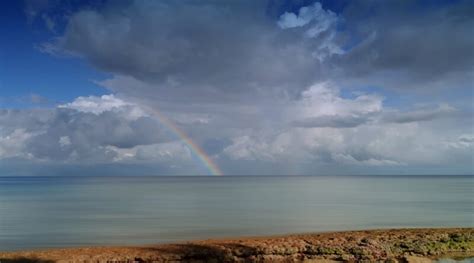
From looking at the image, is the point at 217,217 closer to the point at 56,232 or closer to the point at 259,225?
the point at 259,225

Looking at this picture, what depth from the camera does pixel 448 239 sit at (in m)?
30.1

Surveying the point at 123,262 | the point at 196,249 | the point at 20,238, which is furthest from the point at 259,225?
the point at 20,238

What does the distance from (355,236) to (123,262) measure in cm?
1604

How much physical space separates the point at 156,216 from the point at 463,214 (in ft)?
120

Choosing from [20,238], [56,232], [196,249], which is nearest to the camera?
[196,249]

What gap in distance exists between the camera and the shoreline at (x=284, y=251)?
25.4 meters

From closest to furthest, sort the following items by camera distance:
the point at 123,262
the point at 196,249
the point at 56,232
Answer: the point at 123,262 < the point at 196,249 < the point at 56,232

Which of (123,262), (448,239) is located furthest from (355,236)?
(123,262)

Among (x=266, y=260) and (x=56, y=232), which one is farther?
(x=56, y=232)

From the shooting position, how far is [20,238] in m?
33.3

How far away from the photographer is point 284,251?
2656 centimetres

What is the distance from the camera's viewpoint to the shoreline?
25.4 m

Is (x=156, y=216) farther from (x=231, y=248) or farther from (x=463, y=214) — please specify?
(x=463, y=214)

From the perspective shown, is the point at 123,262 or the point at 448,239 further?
the point at 448,239
